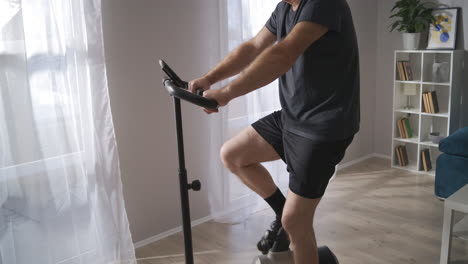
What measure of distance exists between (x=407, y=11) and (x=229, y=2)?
1.82 meters

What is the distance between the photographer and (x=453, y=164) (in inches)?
121

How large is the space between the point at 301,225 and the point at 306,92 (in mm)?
512

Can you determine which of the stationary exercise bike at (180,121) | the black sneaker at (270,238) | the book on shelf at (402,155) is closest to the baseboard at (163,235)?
the black sneaker at (270,238)

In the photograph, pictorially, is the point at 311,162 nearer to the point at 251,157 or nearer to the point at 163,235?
the point at 251,157

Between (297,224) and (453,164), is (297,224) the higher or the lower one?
the higher one

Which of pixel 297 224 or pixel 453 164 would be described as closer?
pixel 297 224

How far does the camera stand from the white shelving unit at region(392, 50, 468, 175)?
3.83 m

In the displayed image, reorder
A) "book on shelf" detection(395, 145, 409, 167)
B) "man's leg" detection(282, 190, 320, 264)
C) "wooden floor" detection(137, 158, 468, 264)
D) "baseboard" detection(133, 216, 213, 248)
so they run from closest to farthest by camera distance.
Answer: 1. "man's leg" detection(282, 190, 320, 264)
2. "wooden floor" detection(137, 158, 468, 264)
3. "baseboard" detection(133, 216, 213, 248)
4. "book on shelf" detection(395, 145, 409, 167)

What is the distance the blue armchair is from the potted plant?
117cm

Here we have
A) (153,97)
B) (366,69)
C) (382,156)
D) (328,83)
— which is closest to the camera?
(328,83)

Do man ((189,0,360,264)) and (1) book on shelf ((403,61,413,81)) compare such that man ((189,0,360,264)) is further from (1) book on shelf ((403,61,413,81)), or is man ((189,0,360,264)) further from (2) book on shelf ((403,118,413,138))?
(2) book on shelf ((403,118,413,138))

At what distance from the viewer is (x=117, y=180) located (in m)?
2.45

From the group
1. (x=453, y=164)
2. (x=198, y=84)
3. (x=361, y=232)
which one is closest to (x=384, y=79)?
(x=453, y=164)

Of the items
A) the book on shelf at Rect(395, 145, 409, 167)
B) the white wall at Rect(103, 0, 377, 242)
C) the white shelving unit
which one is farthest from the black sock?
the book on shelf at Rect(395, 145, 409, 167)
